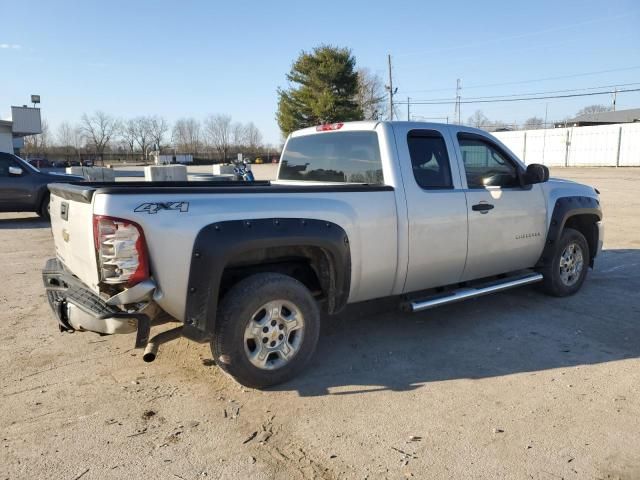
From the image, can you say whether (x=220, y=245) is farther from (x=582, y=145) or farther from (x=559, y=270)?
(x=582, y=145)

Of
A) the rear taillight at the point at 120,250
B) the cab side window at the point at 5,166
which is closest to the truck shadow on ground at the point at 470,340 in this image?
the rear taillight at the point at 120,250

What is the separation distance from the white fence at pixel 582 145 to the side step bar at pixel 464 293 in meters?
33.4

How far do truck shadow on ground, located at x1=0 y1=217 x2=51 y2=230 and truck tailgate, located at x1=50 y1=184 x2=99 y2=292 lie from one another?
9072 mm

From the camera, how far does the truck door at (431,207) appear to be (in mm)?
4363

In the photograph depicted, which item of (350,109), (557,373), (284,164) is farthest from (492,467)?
(350,109)

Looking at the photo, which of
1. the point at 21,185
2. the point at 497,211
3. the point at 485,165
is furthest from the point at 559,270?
the point at 21,185

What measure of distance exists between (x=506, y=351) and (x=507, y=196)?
63.5 inches

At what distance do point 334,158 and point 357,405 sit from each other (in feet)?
8.01

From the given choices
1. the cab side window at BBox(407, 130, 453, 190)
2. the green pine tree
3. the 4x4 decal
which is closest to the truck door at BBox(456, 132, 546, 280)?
the cab side window at BBox(407, 130, 453, 190)

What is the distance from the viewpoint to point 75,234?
3.54 metres

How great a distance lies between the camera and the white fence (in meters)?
39.0

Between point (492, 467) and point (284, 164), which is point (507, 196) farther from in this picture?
point (492, 467)

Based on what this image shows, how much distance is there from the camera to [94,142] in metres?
102

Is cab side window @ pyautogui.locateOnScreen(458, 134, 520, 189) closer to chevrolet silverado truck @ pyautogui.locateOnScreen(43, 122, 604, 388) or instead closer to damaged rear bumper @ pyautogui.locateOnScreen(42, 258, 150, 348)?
chevrolet silverado truck @ pyautogui.locateOnScreen(43, 122, 604, 388)
